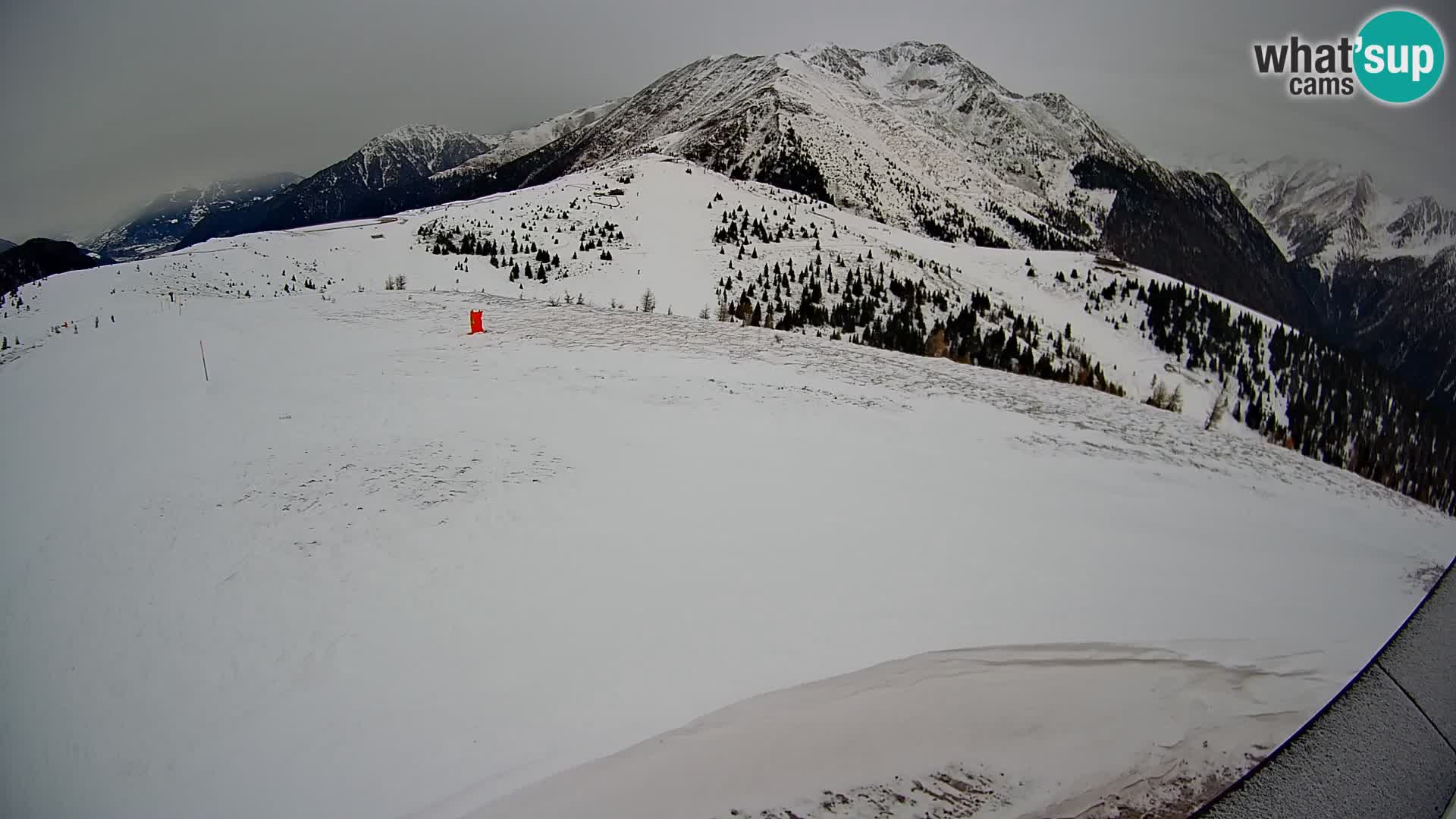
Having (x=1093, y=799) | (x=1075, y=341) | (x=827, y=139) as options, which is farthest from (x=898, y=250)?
(x=827, y=139)

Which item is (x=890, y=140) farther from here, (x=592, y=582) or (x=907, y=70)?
(x=907, y=70)

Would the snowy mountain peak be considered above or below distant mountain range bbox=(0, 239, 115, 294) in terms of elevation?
above

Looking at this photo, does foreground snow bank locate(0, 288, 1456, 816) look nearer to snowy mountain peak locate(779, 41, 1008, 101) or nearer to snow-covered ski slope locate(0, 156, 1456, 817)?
snow-covered ski slope locate(0, 156, 1456, 817)

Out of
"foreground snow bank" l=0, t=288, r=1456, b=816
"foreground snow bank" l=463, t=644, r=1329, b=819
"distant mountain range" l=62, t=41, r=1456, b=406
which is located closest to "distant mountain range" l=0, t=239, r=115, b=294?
"foreground snow bank" l=0, t=288, r=1456, b=816

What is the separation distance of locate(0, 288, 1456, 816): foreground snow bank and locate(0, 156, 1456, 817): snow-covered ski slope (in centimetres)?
2

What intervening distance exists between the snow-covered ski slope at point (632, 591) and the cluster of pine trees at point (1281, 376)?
1354 cm

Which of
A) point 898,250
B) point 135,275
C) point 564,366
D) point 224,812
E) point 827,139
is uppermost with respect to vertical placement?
point 827,139

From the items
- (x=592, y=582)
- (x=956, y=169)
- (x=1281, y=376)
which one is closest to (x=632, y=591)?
(x=592, y=582)

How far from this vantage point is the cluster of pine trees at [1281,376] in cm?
1891

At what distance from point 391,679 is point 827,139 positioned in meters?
72.5

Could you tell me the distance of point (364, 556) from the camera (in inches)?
136

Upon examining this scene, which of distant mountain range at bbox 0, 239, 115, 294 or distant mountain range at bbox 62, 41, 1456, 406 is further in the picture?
distant mountain range at bbox 62, 41, 1456, 406

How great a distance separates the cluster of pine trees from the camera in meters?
18.9

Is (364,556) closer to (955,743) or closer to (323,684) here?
(323,684)
